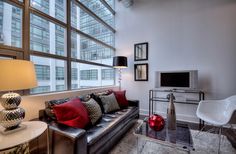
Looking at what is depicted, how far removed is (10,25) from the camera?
1.65m

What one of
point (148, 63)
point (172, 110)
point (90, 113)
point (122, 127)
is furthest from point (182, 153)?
point (148, 63)

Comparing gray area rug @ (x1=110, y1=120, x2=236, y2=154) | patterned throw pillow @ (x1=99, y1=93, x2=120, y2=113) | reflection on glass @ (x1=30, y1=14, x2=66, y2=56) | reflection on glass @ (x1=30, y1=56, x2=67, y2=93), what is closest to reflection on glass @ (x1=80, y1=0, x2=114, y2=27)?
reflection on glass @ (x1=30, y1=14, x2=66, y2=56)

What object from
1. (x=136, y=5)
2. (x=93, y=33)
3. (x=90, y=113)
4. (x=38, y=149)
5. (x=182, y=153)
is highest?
(x=136, y=5)

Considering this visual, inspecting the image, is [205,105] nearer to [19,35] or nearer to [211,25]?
[211,25]

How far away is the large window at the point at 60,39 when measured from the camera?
1676mm

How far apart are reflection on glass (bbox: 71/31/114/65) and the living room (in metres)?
0.02

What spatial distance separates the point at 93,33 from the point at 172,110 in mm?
2675

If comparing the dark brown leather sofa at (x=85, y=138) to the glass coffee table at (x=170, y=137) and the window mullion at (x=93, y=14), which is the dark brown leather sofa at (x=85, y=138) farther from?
the window mullion at (x=93, y=14)

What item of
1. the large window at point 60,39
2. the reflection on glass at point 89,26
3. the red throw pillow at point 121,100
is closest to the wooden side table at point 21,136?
the large window at point 60,39

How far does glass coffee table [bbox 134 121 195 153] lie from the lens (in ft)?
4.58

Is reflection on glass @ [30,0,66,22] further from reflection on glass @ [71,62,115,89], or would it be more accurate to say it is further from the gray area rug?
the gray area rug

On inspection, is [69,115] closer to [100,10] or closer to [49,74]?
[49,74]

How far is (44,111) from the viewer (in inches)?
69.1

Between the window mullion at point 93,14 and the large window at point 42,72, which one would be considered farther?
the window mullion at point 93,14
